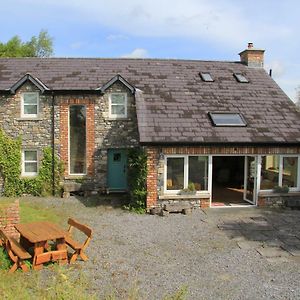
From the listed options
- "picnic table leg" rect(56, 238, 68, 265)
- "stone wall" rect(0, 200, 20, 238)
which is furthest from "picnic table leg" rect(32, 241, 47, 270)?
"stone wall" rect(0, 200, 20, 238)

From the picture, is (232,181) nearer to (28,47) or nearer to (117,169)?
(117,169)

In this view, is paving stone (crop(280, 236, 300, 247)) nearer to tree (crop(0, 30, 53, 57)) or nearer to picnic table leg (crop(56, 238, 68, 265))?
picnic table leg (crop(56, 238, 68, 265))

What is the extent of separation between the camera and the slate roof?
15578 mm

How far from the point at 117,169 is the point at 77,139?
2.47 meters

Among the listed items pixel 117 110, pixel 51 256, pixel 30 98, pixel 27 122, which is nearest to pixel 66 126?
pixel 27 122

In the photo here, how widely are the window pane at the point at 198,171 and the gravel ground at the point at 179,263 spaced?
189 cm

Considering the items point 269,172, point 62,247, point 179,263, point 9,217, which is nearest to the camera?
point 62,247

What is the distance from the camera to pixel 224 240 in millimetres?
11500

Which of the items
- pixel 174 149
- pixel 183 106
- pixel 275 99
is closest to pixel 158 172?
pixel 174 149

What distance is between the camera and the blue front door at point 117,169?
61.2 feet

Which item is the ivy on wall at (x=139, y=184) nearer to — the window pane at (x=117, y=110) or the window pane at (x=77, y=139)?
the window pane at (x=117, y=110)

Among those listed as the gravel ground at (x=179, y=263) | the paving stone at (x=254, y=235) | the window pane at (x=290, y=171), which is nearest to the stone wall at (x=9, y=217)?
the gravel ground at (x=179, y=263)

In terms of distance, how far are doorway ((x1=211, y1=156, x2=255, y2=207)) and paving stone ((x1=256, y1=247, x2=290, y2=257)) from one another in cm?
535

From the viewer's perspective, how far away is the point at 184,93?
59.5 ft
